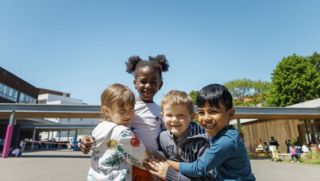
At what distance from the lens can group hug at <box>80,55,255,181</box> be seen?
179 cm

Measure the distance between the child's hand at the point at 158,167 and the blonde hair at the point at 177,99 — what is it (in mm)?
482

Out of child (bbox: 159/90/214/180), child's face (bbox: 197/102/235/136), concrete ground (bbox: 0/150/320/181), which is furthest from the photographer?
concrete ground (bbox: 0/150/320/181)

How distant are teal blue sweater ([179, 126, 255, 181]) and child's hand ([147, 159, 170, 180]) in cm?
14

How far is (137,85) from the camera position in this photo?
2.49 metres

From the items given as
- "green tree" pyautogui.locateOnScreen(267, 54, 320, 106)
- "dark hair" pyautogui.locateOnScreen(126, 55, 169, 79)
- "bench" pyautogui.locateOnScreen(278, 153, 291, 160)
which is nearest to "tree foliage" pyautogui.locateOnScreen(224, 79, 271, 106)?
"green tree" pyautogui.locateOnScreen(267, 54, 320, 106)

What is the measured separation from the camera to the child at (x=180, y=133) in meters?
1.99

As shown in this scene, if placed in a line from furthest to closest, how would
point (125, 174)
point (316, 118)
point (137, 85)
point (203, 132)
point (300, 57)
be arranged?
point (300, 57)
point (316, 118)
point (137, 85)
point (203, 132)
point (125, 174)

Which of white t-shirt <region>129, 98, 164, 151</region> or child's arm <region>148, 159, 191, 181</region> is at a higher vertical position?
white t-shirt <region>129, 98, 164, 151</region>

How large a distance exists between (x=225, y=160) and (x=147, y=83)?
1055mm

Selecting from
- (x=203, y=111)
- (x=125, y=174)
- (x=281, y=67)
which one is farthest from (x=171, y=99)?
(x=281, y=67)

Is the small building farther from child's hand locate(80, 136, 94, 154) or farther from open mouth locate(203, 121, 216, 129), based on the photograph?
child's hand locate(80, 136, 94, 154)

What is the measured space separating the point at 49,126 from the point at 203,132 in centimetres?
3850

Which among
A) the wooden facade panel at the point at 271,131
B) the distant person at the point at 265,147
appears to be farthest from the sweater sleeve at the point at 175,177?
the wooden facade panel at the point at 271,131

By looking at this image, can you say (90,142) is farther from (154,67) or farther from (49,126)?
(49,126)
